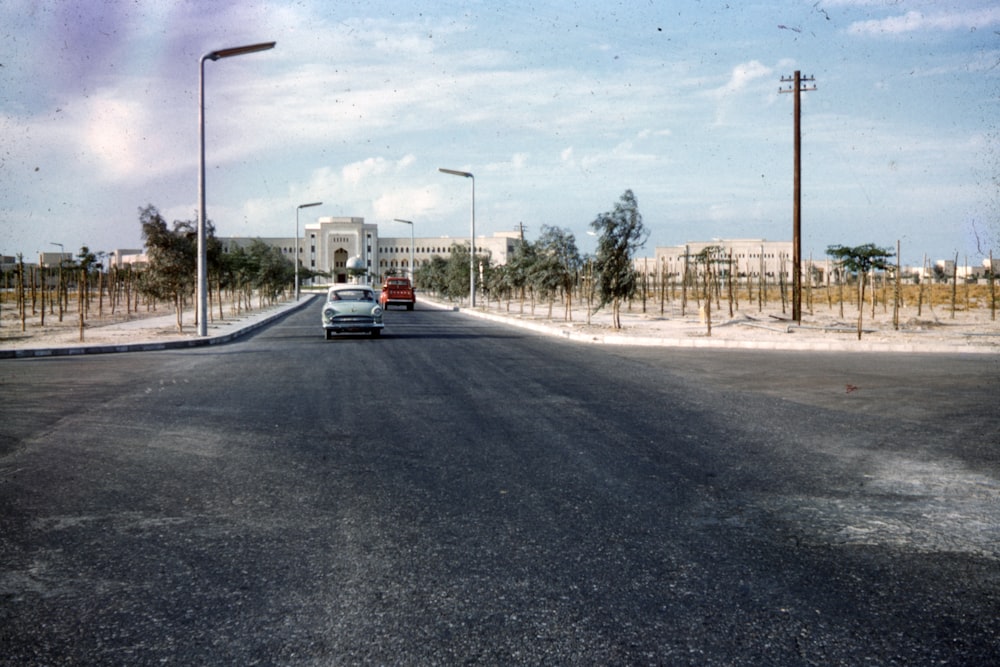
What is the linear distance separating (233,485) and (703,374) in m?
9.74

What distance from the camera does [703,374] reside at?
14.2 metres

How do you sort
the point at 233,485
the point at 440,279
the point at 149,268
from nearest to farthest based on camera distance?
the point at 233,485 < the point at 149,268 < the point at 440,279

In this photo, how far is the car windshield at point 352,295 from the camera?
25.0 m

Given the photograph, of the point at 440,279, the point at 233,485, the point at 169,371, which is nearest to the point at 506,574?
the point at 233,485

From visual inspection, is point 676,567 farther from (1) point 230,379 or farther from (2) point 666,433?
(1) point 230,379

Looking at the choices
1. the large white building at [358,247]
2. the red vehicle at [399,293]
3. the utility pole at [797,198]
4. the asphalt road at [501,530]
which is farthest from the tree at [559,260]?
the large white building at [358,247]

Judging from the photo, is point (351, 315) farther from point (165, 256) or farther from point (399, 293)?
point (399, 293)

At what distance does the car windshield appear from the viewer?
2498cm

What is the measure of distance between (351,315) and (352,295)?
5.63ft

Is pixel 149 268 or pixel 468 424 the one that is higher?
pixel 149 268

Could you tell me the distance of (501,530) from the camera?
196 inches

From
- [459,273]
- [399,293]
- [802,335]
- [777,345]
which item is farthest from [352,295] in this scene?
[459,273]

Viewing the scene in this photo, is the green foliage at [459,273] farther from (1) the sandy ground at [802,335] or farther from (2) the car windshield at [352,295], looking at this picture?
(2) the car windshield at [352,295]

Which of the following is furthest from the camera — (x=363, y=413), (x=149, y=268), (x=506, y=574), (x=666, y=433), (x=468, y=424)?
(x=149, y=268)
